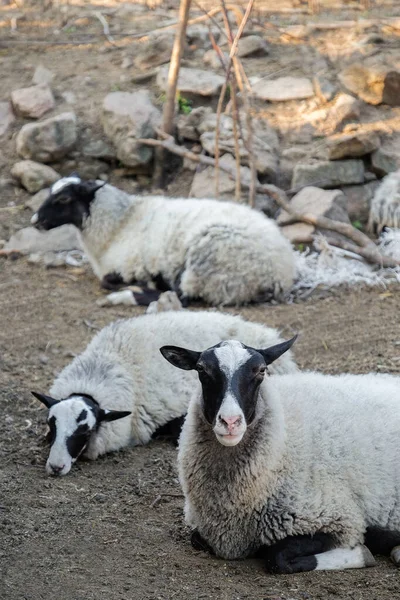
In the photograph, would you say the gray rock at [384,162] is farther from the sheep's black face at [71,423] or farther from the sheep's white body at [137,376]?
the sheep's black face at [71,423]

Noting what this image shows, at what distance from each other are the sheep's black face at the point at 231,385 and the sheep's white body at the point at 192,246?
4.79 metres

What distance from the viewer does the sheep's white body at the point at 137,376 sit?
6.81 meters

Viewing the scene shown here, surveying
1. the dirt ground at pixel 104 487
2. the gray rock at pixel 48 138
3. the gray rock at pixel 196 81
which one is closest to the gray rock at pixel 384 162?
the gray rock at pixel 196 81

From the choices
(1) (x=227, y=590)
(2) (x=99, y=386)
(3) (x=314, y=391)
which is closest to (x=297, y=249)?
(2) (x=99, y=386)

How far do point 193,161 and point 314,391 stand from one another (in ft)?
26.5

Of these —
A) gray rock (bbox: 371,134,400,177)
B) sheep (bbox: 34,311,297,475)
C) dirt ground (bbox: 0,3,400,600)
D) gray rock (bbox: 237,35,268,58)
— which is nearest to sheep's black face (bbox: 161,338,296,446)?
dirt ground (bbox: 0,3,400,600)

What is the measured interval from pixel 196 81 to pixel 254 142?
1.88 m

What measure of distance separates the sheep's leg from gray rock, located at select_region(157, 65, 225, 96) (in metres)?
9.85

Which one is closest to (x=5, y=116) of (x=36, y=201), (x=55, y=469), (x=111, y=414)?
(x=36, y=201)

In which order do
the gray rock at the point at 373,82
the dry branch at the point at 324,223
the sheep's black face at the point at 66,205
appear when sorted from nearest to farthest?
the dry branch at the point at 324,223 → the sheep's black face at the point at 66,205 → the gray rock at the point at 373,82

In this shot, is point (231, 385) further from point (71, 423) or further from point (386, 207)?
point (386, 207)

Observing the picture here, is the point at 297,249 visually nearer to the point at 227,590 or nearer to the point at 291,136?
the point at 291,136

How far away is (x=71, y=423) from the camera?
648 cm

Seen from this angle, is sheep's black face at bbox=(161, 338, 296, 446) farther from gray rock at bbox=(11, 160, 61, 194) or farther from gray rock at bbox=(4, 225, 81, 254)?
gray rock at bbox=(11, 160, 61, 194)
